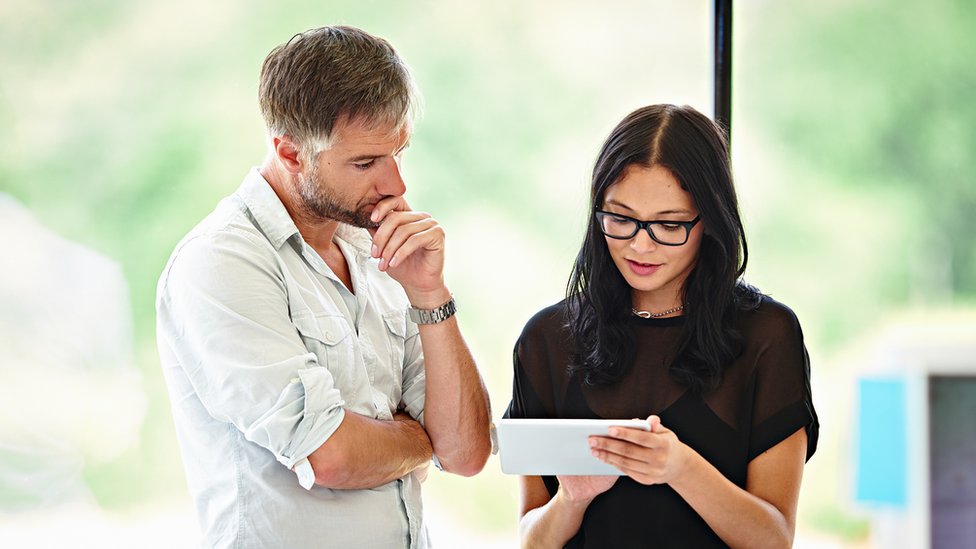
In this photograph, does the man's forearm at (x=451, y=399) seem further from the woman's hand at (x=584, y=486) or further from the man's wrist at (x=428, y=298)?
the woman's hand at (x=584, y=486)

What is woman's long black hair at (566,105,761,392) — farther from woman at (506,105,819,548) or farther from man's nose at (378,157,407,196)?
man's nose at (378,157,407,196)

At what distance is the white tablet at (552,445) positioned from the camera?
63.3 inches

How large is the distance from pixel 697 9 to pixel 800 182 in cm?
57

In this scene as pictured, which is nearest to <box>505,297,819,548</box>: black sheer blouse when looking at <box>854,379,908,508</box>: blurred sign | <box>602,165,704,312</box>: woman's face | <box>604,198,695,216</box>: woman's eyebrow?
<box>602,165,704,312</box>: woman's face

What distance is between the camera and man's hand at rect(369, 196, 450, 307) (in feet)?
6.14

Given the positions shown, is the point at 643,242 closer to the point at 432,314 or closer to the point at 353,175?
the point at 432,314

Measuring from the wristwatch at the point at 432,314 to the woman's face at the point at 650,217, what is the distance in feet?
1.13

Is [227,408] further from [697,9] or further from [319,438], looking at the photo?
[697,9]

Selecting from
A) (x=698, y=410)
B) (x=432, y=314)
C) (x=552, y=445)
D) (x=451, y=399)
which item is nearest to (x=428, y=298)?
(x=432, y=314)

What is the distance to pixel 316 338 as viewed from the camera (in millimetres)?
1824

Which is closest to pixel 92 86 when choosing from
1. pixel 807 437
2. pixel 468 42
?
pixel 468 42

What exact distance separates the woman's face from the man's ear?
593mm

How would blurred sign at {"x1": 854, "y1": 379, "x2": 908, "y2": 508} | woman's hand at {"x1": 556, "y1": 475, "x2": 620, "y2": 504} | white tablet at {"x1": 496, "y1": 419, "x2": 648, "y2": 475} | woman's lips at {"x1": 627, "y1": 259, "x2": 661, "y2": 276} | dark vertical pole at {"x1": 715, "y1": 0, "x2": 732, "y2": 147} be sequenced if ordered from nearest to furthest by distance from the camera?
1. white tablet at {"x1": 496, "y1": 419, "x2": 648, "y2": 475}
2. woman's hand at {"x1": 556, "y1": 475, "x2": 620, "y2": 504}
3. woman's lips at {"x1": 627, "y1": 259, "x2": 661, "y2": 276}
4. blurred sign at {"x1": 854, "y1": 379, "x2": 908, "y2": 508}
5. dark vertical pole at {"x1": 715, "y1": 0, "x2": 732, "y2": 147}

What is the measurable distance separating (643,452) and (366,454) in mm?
485
